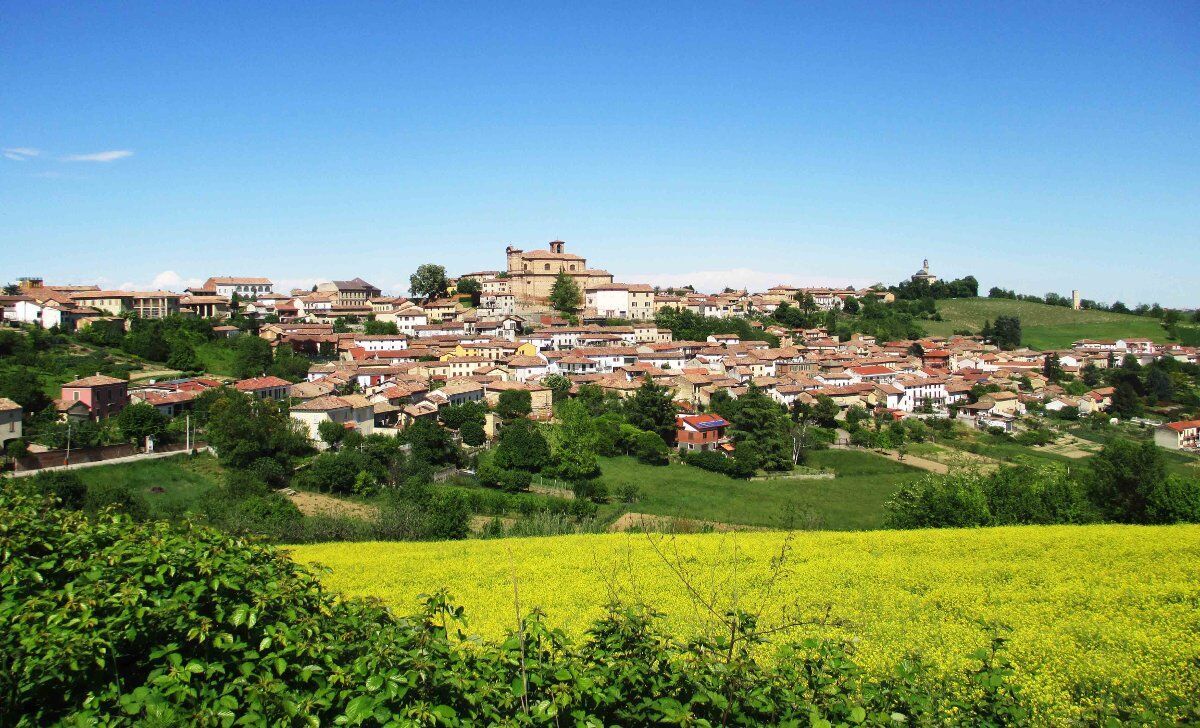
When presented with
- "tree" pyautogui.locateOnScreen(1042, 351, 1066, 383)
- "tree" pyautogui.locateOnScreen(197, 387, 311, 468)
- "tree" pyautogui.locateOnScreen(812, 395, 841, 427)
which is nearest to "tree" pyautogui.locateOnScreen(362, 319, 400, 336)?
"tree" pyautogui.locateOnScreen(197, 387, 311, 468)

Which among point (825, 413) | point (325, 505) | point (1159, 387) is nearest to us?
point (325, 505)

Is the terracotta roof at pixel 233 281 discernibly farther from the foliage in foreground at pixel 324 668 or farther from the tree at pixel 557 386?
the foliage in foreground at pixel 324 668

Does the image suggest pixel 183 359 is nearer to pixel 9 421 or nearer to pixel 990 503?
pixel 9 421

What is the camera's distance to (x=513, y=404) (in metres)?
43.7

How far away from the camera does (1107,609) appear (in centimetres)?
1072

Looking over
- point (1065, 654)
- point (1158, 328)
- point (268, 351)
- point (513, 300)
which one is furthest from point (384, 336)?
point (1158, 328)

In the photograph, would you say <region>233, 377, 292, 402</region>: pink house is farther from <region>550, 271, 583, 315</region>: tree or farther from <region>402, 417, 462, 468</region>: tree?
<region>550, 271, 583, 315</region>: tree

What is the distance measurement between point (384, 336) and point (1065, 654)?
57.8 metres

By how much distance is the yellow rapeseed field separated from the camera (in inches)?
346

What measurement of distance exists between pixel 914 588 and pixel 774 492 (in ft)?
75.0

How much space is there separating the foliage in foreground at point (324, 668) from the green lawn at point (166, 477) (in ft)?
75.3

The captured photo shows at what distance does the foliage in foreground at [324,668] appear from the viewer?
4078mm

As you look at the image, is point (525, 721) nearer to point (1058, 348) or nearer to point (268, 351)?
point (268, 351)

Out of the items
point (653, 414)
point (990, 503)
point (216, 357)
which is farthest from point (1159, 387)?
point (216, 357)
